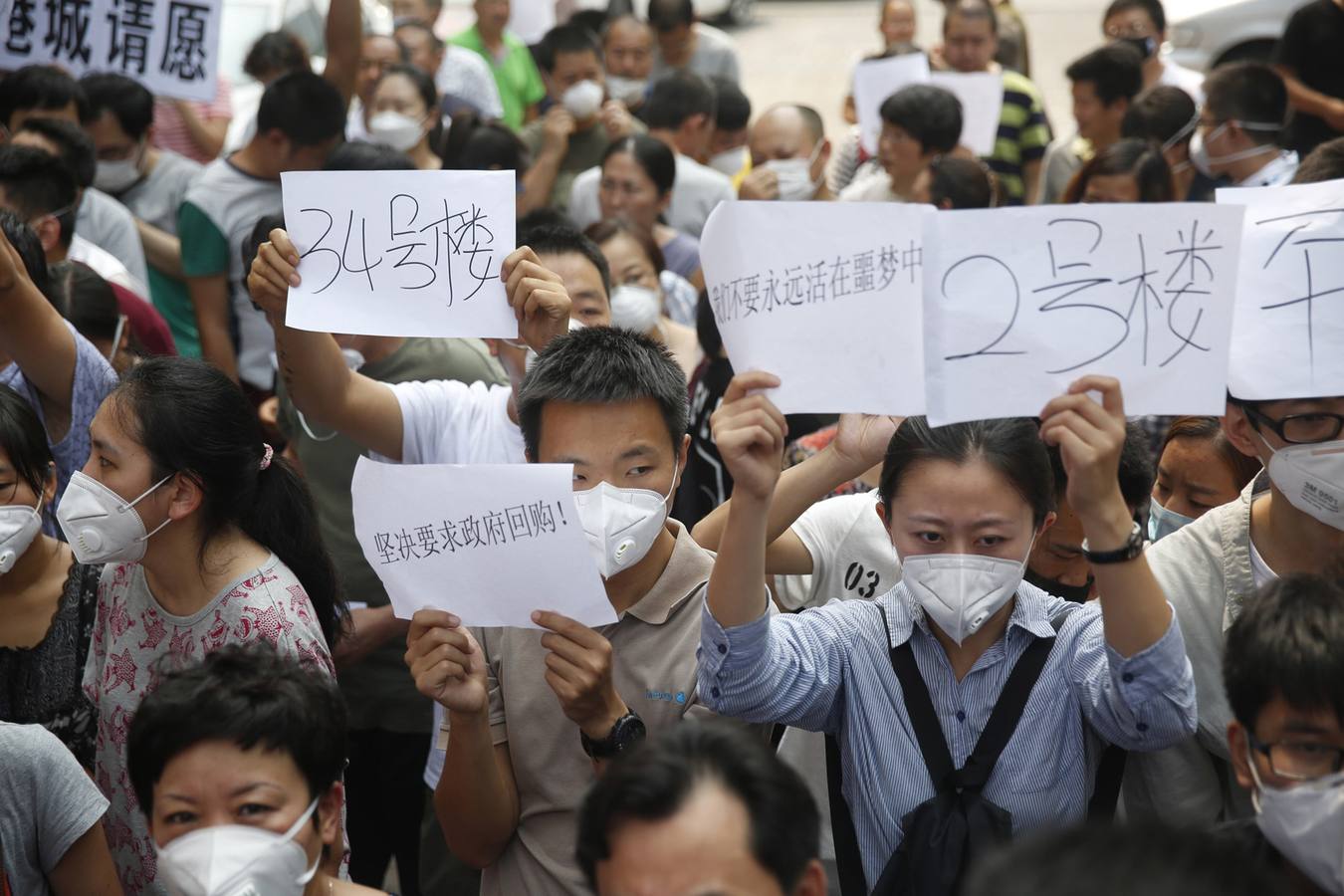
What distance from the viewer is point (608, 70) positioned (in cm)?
939

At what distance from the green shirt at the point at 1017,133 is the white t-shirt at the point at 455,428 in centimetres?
520

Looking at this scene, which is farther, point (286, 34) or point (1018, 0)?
point (1018, 0)

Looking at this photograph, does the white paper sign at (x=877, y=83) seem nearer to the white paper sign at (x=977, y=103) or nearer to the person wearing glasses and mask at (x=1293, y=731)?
the white paper sign at (x=977, y=103)

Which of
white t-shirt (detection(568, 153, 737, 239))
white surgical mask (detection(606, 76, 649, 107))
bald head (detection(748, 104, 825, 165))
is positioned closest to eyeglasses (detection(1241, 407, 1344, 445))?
white t-shirt (detection(568, 153, 737, 239))

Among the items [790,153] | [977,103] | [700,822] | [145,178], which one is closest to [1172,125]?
[977,103]

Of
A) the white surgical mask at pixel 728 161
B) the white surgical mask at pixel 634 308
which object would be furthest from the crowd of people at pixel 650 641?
the white surgical mask at pixel 728 161

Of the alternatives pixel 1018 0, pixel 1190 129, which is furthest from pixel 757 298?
pixel 1018 0

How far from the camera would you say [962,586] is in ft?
8.20

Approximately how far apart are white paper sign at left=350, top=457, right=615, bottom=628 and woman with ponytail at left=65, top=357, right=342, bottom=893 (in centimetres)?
39

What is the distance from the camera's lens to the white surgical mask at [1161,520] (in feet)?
11.6

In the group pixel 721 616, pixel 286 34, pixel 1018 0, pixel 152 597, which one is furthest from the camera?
pixel 1018 0

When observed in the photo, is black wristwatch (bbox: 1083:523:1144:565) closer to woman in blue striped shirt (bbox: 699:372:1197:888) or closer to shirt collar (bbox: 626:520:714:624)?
woman in blue striped shirt (bbox: 699:372:1197:888)

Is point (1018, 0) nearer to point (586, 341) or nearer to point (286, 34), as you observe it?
point (286, 34)

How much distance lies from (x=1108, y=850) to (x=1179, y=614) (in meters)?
1.33
